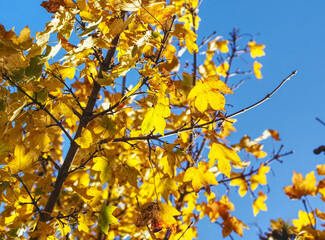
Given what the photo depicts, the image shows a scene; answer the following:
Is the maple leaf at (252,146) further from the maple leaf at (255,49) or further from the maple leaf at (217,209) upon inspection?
the maple leaf at (255,49)

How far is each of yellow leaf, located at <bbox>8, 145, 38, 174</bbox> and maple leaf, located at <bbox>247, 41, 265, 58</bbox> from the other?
9.33 feet

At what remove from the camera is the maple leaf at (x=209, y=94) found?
1190 mm

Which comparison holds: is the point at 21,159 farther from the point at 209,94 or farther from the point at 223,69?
the point at 223,69

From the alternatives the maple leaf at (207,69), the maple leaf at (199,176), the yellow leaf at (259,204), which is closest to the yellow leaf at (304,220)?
the yellow leaf at (259,204)

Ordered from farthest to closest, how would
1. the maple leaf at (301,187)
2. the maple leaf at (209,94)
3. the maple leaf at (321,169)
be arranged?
the maple leaf at (301,187) < the maple leaf at (321,169) < the maple leaf at (209,94)

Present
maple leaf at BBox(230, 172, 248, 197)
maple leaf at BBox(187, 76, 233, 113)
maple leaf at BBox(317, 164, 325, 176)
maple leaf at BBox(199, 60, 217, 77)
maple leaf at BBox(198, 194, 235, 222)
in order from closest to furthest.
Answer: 1. maple leaf at BBox(187, 76, 233, 113)
2. maple leaf at BBox(317, 164, 325, 176)
3. maple leaf at BBox(230, 172, 248, 197)
4. maple leaf at BBox(198, 194, 235, 222)
5. maple leaf at BBox(199, 60, 217, 77)

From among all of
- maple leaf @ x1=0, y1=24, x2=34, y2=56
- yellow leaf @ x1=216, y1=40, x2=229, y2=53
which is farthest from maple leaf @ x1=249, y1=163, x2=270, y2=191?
maple leaf @ x1=0, y1=24, x2=34, y2=56

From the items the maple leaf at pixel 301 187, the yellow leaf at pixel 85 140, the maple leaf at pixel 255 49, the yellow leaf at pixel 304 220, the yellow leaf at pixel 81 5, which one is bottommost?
the yellow leaf at pixel 304 220

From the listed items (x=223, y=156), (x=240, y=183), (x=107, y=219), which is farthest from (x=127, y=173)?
(x=240, y=183)

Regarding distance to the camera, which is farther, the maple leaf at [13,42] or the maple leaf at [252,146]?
the maple leaf at [252,146]

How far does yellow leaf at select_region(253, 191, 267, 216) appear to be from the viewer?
244cm

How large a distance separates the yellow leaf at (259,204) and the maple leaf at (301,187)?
21cm

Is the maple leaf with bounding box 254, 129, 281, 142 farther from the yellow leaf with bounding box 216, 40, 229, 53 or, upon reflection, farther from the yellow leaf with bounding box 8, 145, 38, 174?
the yellow leaf with bounding box 8, 145, 38, 174

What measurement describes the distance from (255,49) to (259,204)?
1869 mm
